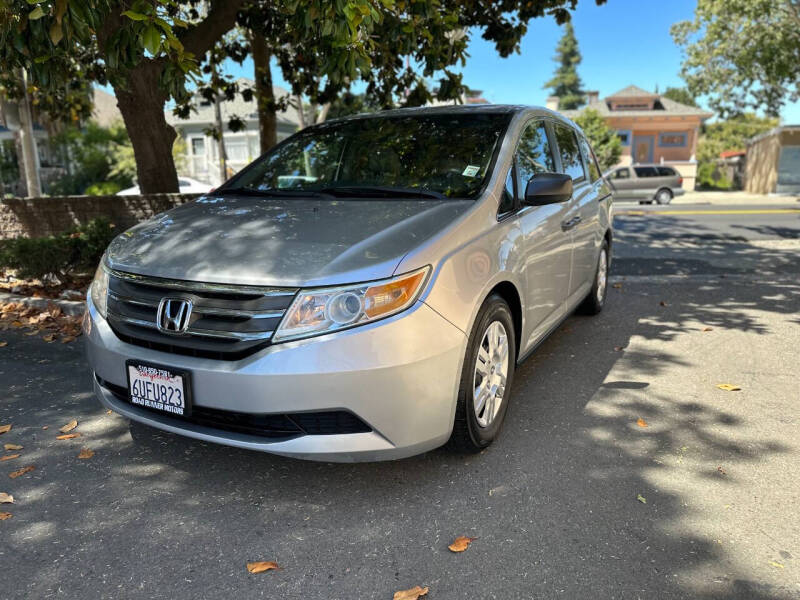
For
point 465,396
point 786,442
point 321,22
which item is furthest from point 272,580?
point 321,22

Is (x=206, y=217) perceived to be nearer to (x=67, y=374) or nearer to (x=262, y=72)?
(x=67, y=374)

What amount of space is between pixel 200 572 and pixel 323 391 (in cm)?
79

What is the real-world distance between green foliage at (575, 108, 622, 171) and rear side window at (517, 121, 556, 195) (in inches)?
1228

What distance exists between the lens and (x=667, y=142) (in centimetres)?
4009

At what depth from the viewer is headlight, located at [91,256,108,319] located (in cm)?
303

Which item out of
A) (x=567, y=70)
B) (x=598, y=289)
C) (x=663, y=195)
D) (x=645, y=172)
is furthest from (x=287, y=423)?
(x=567, y=70)

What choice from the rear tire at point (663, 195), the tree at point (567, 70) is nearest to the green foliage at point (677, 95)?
the tree at point (567, 70)

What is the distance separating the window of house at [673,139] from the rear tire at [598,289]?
125ft

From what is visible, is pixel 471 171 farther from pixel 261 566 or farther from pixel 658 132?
pixel 658 132

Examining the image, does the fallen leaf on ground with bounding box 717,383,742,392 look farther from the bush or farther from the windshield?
the bush

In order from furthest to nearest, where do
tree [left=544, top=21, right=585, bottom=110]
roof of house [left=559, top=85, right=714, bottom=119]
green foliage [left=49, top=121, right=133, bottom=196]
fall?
tree [left=544, top=21, right=585, bottom=110]
roof of house [left=559, top=85, right=714, bottom=119]
green foliage [left=49, top=121, right=133, bottom=196]

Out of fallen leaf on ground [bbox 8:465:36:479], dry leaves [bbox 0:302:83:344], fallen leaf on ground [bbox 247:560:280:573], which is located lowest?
fallen leaf on ground [bbox 247:560:280:573]

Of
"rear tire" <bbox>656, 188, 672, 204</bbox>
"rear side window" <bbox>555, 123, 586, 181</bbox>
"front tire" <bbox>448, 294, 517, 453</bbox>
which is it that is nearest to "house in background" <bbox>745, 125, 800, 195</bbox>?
"rear tire" <bbox>656, 188, 672, 204</bbox>

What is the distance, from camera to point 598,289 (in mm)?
5824
